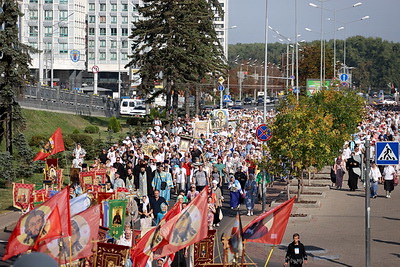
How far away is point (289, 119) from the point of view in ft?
89.6

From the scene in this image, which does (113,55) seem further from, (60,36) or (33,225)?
(33,225)

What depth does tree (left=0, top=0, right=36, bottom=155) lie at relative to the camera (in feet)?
102

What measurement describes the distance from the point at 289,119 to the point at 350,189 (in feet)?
22.5

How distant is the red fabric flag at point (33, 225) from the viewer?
1113 cm

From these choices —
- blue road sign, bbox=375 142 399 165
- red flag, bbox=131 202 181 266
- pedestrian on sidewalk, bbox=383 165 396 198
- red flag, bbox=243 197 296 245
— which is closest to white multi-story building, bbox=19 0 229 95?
pedestrian on sidewalk, bbox=383 165 396 198

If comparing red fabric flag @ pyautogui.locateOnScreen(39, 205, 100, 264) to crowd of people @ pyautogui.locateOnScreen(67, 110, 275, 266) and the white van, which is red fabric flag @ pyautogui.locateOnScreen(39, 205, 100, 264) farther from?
the white van

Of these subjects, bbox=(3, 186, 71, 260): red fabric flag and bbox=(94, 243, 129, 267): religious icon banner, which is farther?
bbox=(94, 243, 129, 267): religious icon banner

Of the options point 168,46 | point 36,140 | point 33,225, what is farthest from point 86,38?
point 33,225

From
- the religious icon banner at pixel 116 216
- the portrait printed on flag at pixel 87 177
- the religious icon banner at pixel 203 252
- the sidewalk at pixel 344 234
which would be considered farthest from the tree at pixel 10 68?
the religious icon banner at pixel 203 252

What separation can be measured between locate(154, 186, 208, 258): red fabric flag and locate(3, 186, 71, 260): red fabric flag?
1915 mm

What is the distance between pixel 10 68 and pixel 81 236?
19361mm

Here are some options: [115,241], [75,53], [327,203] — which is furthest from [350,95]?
[75,53]

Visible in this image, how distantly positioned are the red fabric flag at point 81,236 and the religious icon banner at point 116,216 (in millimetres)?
2508

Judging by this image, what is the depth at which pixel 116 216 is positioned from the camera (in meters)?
16.4
